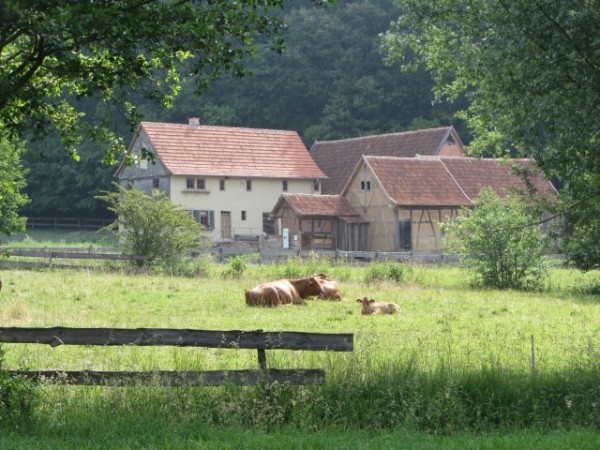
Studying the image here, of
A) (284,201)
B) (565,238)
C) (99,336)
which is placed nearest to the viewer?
(99,336)

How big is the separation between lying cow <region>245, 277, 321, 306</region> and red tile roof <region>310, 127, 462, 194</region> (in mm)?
43330

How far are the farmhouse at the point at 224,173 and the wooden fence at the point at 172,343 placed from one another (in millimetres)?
51988

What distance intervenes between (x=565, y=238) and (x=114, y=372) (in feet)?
28.3

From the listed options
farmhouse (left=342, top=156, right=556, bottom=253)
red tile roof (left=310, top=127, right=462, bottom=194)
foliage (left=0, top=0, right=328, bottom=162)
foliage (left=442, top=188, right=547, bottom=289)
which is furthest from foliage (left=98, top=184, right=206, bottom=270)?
red tile roof (left=310, top=127, right=462, bottom=194)

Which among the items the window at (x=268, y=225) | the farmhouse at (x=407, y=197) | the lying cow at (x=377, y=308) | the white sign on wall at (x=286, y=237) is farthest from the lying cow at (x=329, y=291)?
the window at (x=268, y=225)

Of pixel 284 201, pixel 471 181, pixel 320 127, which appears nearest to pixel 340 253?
pixel 284 201

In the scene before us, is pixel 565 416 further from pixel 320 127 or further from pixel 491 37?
pixel 320 127

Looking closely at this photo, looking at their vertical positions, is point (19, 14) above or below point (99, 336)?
above

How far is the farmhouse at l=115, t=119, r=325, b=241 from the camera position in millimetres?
65688

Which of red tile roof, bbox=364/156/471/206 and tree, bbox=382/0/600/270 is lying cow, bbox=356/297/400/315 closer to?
tree, bbox=382/0/600/270

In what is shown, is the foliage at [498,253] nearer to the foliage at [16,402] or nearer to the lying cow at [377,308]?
the lying cow at [377,308]

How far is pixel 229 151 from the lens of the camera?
68.9m

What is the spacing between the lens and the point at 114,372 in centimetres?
1154

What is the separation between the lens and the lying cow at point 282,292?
24297mm
